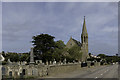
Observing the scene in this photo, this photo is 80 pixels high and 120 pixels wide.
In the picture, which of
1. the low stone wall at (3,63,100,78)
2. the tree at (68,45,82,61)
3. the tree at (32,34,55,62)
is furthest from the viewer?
the tree at (68,45,82,61)

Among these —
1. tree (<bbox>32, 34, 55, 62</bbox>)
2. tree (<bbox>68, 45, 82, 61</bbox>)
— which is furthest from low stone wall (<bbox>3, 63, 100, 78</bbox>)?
tree (<bbox>68, 45, 82, 61</bbox>)

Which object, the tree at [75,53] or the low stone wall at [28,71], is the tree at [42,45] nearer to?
the low stone wall at [28,71]

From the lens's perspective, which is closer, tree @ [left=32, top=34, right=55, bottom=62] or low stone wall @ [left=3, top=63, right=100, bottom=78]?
low stone wall @ [left=3, top=63, right=100, bottom=78]

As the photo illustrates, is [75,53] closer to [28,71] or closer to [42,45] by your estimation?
[42,45]

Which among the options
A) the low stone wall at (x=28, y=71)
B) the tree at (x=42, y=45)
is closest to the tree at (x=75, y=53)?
the tree at (x=42, y=45)

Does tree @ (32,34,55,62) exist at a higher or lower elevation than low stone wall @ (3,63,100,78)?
higher

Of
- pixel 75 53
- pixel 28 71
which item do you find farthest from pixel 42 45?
pixel 75 53

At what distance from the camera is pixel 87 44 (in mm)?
109500

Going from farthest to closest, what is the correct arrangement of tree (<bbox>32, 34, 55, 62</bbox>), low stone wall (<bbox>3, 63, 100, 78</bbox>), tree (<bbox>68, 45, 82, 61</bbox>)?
tree (<bbox>68, 45, 82, 61</bbox>), tree (<bbox>32, 34, 55, 62</bbox>), low stone wall (<bbox>3, 63, 100, 78</bbox>)

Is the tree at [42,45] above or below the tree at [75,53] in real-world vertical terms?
above

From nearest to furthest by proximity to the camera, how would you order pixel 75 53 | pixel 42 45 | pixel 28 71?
pixel 28 71 → pixel 42 45 → pixel 75 53

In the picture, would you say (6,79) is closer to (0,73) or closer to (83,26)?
(0,73)

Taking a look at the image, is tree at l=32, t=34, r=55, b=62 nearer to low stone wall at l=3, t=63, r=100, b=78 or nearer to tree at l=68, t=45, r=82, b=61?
low stone wall at l=3, t=63, r=100, b=78

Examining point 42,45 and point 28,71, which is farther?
point 42,45
